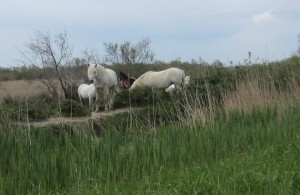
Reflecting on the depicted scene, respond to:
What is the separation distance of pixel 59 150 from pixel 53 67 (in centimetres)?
1984

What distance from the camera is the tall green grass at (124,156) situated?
6.20 meters

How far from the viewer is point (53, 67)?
86.6 feet

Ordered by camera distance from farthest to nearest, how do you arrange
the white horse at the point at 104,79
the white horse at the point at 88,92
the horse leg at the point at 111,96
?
1. the white horse at the point at 88,92
2. the white horse at the point at 104,79
3. the horse leg at the point at 111,96

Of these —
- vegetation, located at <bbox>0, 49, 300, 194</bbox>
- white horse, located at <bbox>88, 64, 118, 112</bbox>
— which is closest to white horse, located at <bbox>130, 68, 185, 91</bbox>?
white horse, located at <bbox>88, 64, 118, 112</bbox>

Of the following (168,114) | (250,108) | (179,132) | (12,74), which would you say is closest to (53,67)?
(168,114)

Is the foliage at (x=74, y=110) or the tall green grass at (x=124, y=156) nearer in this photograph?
the tall green grass at (x=124, y=156)

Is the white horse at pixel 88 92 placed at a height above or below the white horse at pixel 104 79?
below

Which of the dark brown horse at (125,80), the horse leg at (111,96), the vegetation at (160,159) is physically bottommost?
the vegetation at (160,159)

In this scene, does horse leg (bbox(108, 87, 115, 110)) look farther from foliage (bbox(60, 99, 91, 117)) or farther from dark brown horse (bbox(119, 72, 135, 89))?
dark brown horse (bbox(119, 72, 135, 89))

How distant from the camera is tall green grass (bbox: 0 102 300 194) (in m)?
6.20

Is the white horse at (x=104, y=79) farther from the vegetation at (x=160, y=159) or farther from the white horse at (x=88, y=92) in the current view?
the vegetation at (x=160, y=159)

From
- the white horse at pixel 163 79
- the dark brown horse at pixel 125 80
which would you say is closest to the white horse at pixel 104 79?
the white horse at pixel 163 79

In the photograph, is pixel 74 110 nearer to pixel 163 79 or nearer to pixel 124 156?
pixel 163 79

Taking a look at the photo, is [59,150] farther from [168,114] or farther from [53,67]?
[53,67]
